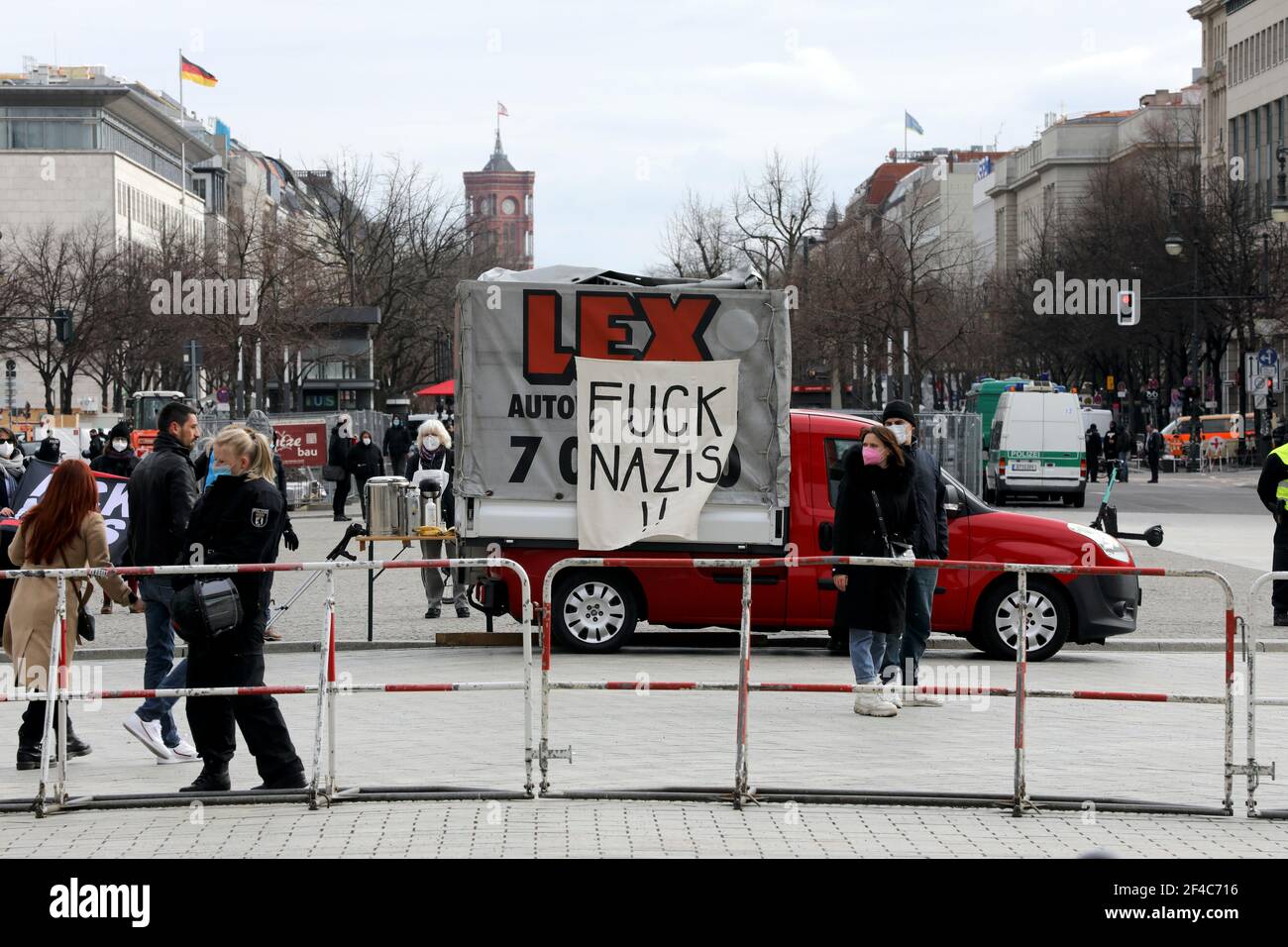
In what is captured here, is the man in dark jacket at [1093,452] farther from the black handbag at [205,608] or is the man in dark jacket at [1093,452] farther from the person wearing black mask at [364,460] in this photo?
the black handbag at [205,608]

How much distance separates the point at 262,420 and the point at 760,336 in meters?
20.8

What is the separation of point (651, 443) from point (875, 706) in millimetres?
4620

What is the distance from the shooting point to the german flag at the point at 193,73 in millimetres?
110688

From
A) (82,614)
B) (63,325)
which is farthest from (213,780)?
(63,325)

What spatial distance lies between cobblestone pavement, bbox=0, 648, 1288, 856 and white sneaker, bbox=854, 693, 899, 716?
73 mm

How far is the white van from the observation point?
4231cm

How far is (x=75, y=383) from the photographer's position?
→ 349ft

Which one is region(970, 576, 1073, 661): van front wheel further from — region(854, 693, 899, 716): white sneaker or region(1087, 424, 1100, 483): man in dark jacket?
region(1087, 424, 1100, 483): man in dark jacket

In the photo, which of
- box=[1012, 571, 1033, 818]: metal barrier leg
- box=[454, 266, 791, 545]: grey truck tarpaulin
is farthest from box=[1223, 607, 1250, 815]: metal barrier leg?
box=[454, 266, 791, 545]: grey truck tarpaulin

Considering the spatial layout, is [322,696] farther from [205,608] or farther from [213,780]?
[213,780]

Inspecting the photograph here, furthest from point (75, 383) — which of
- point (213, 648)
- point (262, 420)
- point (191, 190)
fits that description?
point (213, 648)
